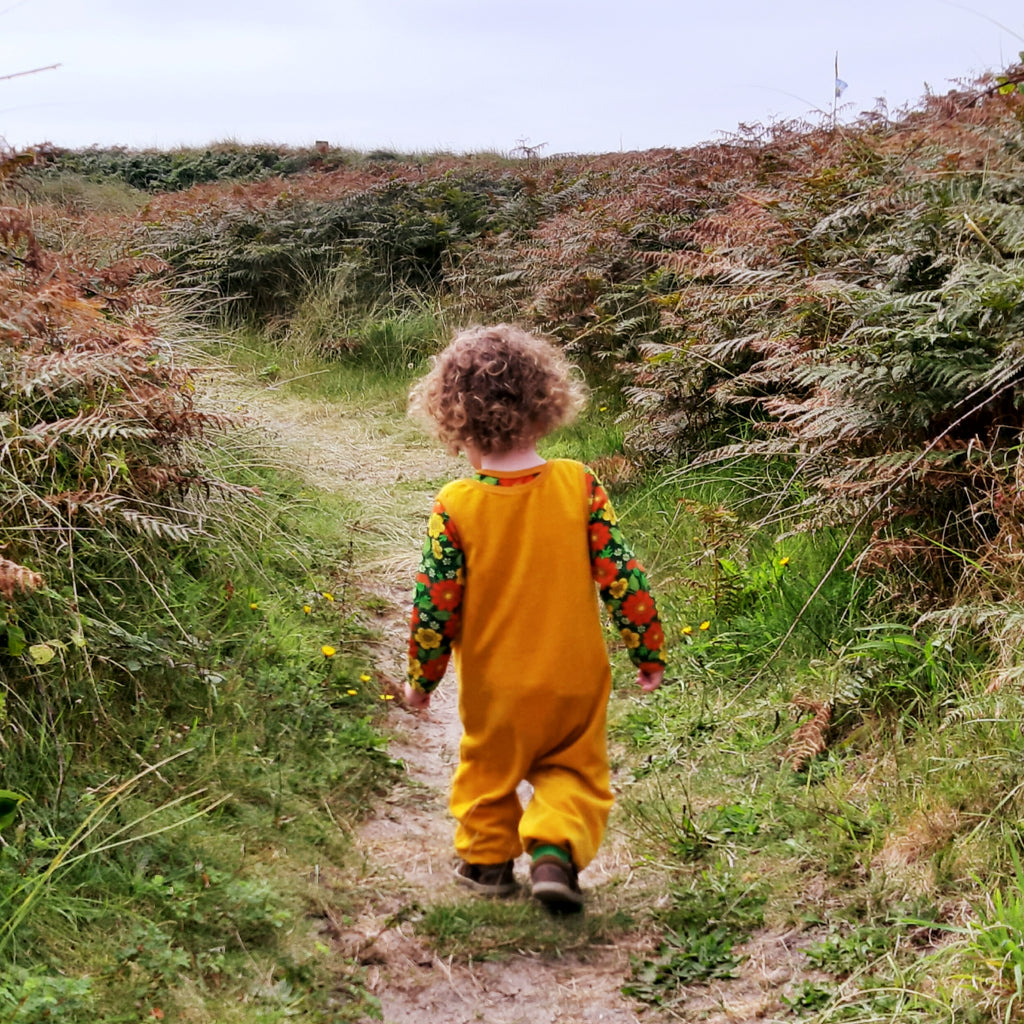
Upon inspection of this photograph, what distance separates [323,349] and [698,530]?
6.43m

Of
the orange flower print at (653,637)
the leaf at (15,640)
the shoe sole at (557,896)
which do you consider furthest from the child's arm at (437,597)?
the leaf at (15,640)

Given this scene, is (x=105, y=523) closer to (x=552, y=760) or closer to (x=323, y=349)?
(x=552, y=760)

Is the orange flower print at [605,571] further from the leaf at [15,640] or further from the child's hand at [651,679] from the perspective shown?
→ the leaf at [15,640]

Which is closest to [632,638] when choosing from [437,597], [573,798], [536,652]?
[536,652]

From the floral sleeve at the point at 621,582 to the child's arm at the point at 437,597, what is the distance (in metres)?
0.40

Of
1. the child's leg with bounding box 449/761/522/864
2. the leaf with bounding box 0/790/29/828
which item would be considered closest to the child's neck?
the child's leg with bounding box 449/761/522/864

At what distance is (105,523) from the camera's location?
11.5 feet

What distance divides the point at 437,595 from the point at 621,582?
20.9 inches

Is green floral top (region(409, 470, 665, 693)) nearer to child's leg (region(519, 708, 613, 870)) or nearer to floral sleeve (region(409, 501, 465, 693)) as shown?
floral sleeve (region(409, 501, 465, 693))

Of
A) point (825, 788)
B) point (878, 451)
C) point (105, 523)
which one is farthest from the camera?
point (878, 451)

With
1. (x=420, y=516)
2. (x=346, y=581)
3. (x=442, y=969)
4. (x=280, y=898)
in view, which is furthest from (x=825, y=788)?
(x=420, y=516)

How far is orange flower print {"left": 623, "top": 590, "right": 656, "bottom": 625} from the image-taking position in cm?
279

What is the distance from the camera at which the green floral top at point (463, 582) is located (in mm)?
2736

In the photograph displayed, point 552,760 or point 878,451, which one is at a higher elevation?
point 878,451
